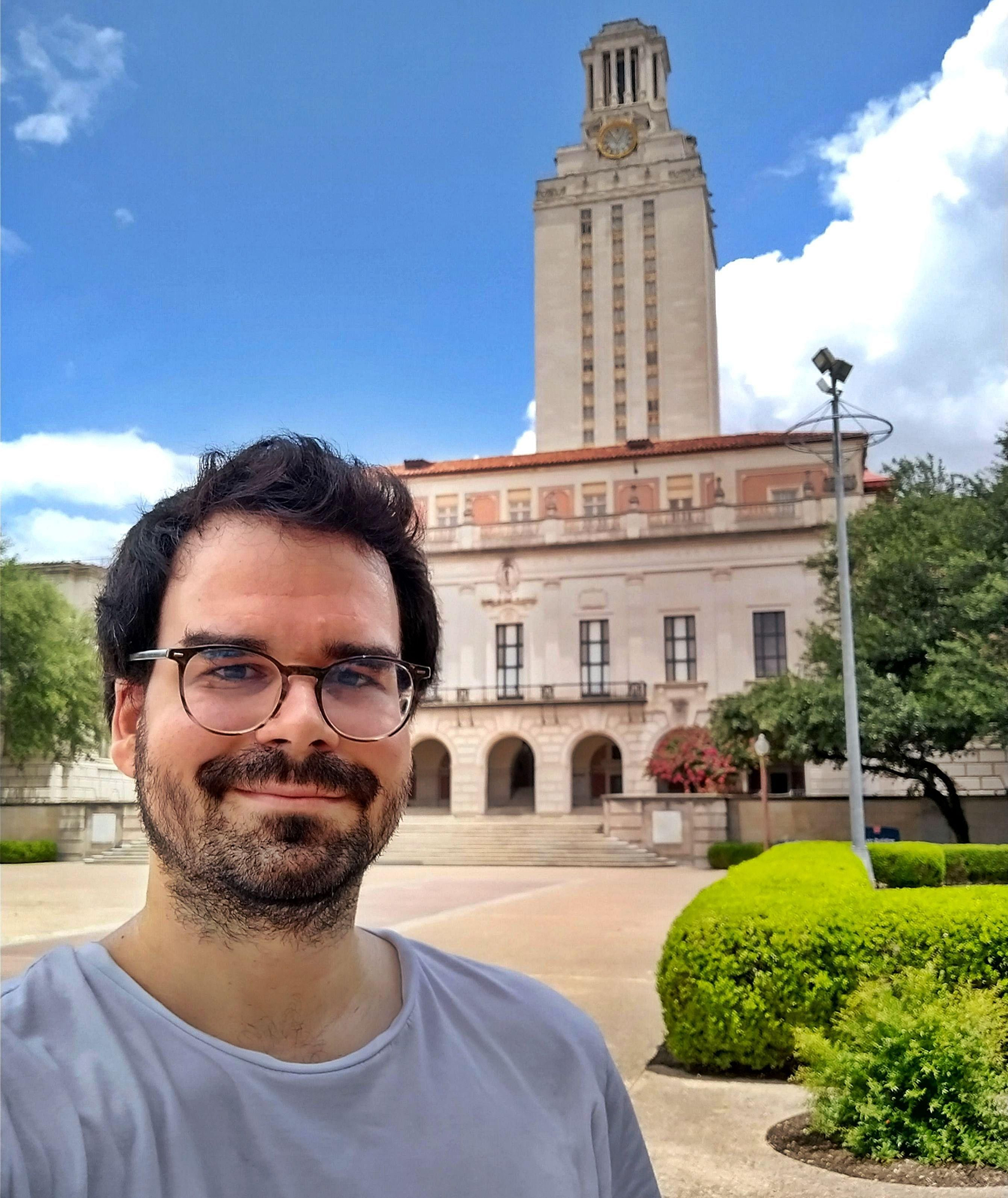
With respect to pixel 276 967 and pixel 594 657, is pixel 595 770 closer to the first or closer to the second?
pixel 594 657

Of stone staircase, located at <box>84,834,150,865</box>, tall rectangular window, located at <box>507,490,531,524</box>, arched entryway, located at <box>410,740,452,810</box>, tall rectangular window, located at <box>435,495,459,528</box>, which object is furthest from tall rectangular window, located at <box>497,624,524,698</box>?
stone staircase, located at <box>84,834,150,865</box>

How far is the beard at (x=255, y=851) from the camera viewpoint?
1.18 m

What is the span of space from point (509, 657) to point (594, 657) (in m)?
3.36

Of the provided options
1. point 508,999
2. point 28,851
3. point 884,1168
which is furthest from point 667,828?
point 508,999

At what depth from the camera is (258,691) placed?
126 centimetres

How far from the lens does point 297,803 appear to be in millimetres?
1203

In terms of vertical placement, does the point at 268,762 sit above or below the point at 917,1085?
above

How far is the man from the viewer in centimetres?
106

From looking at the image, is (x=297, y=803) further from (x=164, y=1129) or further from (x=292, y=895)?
(x=164, y=1129)

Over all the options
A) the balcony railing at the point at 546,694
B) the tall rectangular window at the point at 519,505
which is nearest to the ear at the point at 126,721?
the balcony railing at the point at 546,694

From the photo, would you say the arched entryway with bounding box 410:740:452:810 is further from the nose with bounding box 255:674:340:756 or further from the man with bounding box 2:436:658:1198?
the nose with bounding box 255:674:340:756

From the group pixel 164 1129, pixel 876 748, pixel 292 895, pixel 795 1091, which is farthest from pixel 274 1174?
pixel 876 748

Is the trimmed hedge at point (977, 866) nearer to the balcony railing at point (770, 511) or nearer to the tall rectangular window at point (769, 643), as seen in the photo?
the tall rectangular window at point (769, 643)

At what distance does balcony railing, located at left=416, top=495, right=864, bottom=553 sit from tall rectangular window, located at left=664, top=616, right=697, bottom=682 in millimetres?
3276
